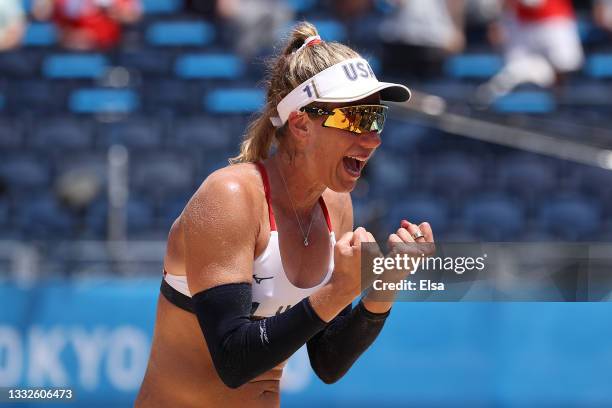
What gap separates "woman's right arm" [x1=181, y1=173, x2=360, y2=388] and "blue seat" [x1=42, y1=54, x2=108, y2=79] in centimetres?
741

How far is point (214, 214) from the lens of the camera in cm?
259

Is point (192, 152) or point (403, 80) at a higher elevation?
point (403, 80)

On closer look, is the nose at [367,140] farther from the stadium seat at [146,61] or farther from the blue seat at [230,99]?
the stadium seat at [146,61]

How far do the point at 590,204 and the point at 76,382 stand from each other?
14.2ft

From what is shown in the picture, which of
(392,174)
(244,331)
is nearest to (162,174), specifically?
(392,174)

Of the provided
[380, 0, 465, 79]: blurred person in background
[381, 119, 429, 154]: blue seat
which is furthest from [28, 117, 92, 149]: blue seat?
[380, 0, 465, 79]: blurred person in background

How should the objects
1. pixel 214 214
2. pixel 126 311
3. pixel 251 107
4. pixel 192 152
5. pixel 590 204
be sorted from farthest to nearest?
pixel 251 107
pixel 192 152
pixel 590 204
pixel 126 311
pixel 214 214

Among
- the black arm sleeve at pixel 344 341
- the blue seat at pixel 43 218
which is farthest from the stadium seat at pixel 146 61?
the black arm sleeve at pixel 344 341

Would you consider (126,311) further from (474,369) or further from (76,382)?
(474,369)

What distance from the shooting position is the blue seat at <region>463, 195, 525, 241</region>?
24.9ft

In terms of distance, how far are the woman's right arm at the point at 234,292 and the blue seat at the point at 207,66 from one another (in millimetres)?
7324

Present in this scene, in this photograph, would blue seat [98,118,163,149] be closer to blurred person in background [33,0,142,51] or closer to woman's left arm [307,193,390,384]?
blurred person in background [33,0,142,51]

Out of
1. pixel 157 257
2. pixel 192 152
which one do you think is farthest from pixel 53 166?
pixel 157 257

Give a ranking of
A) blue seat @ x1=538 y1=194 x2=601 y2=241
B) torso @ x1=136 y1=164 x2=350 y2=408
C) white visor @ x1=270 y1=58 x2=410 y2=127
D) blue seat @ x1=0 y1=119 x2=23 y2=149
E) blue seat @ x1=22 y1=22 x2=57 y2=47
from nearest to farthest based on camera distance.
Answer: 1. white visor @ x1=270 y1=58 x2=410 y2=127
2. torso @ x1=136 y1=164 x2=350 y2=408
3. blue seat @ x1=538 y1=194 x2=601 y2=241
4. blue seat @ x1=0 y1=119 x2=23 y2=149
5. blue seat @ x1=22 y1=22 x2=57 y2=47
